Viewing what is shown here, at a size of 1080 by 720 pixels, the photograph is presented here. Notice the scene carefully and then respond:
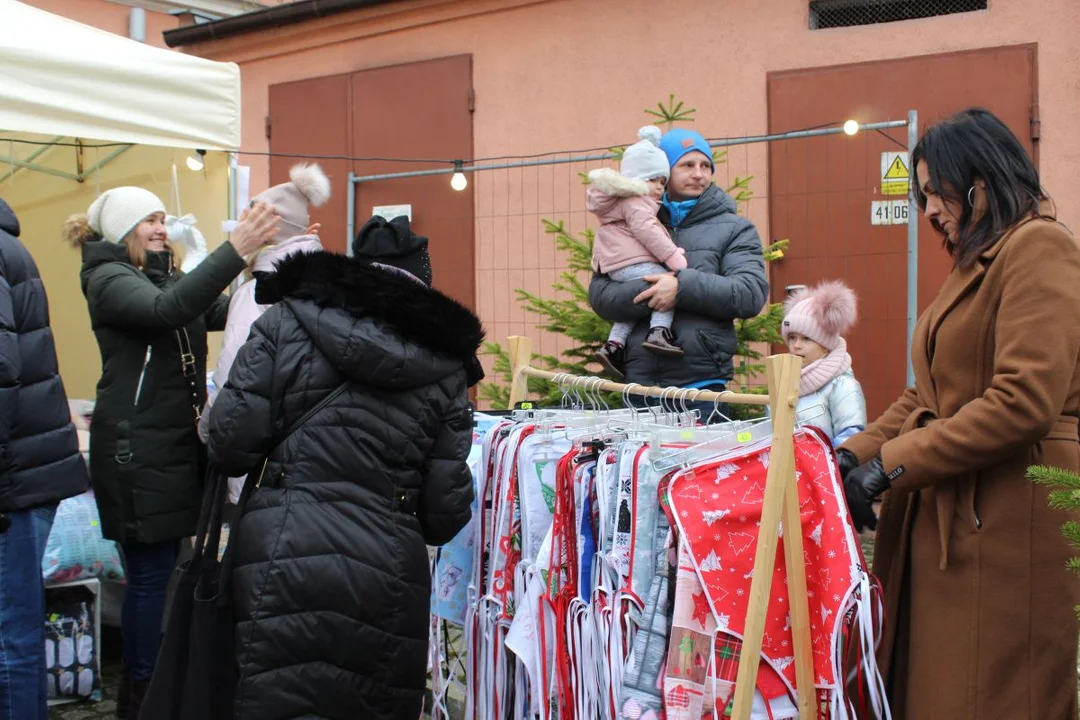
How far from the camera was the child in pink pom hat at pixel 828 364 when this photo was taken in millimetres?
3785

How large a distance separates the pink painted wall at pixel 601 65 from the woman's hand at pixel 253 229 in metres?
4.28

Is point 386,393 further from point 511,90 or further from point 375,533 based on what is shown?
point 511,90

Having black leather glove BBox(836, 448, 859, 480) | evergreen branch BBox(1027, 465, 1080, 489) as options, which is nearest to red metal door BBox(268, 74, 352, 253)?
black leather glove BBox(836, 448, 859, 480)

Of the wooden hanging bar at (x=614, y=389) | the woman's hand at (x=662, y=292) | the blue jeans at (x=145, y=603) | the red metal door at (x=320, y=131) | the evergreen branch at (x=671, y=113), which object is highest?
the red metal door at (x=320, y=131)

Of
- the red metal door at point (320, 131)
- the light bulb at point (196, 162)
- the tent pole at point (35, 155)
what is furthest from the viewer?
the red metal door at point (320, 131)

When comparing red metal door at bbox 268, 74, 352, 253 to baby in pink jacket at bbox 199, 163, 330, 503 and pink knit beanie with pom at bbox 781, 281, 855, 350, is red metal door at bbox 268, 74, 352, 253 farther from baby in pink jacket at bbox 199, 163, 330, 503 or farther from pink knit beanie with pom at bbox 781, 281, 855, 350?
pink knit beanie with pom at bbox 781, 281, 855, 350

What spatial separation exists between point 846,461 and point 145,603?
2540 mm

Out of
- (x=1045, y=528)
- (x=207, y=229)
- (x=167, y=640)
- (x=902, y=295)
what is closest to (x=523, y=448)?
(x=167, y=640)

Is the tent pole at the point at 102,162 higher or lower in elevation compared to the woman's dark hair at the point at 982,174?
higher

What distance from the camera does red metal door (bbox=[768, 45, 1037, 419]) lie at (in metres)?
6.40

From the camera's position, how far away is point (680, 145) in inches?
148

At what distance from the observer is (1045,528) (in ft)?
7.07

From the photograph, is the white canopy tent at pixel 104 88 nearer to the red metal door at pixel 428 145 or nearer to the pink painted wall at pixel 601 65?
the pink painted wall at pixel 601 65

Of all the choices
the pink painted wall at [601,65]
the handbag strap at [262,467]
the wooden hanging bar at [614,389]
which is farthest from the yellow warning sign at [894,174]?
the handbag strap at [262,467]
